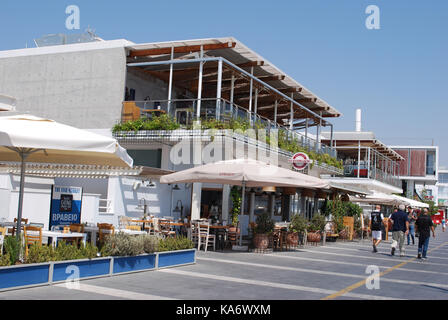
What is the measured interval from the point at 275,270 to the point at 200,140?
866 cm

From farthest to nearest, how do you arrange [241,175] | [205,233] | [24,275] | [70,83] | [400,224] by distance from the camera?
[70,83] < [400,224] < [205,233] < [241,175] < [24,275]

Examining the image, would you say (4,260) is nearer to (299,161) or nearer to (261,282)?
(261,282)

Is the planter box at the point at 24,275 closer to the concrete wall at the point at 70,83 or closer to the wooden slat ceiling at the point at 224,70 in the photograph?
the wooden slat ceiling at the point at 224,70

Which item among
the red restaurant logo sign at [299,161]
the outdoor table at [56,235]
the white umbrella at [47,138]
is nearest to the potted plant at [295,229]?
the red restaurant logo sign at [299,161]

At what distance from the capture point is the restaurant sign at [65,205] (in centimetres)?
1276

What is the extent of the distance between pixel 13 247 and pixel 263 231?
29.9 feet

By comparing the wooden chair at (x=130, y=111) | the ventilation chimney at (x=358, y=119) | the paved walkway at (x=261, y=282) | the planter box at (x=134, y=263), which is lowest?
the paved walkway at (x=261, y=282)

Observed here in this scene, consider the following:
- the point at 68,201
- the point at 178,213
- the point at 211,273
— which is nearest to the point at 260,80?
the point at 178,213

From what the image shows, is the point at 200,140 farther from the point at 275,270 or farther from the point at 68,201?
the point at 275,270

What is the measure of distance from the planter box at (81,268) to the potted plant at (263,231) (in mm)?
4623

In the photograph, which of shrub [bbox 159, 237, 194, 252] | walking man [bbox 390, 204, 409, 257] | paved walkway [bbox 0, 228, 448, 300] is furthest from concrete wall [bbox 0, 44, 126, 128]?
walking man [bbox 390, 204, 409, 257]

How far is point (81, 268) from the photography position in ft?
28.0

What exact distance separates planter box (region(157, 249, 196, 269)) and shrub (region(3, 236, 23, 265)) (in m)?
3.07

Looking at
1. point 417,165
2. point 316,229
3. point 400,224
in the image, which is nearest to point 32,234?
point 400,224
